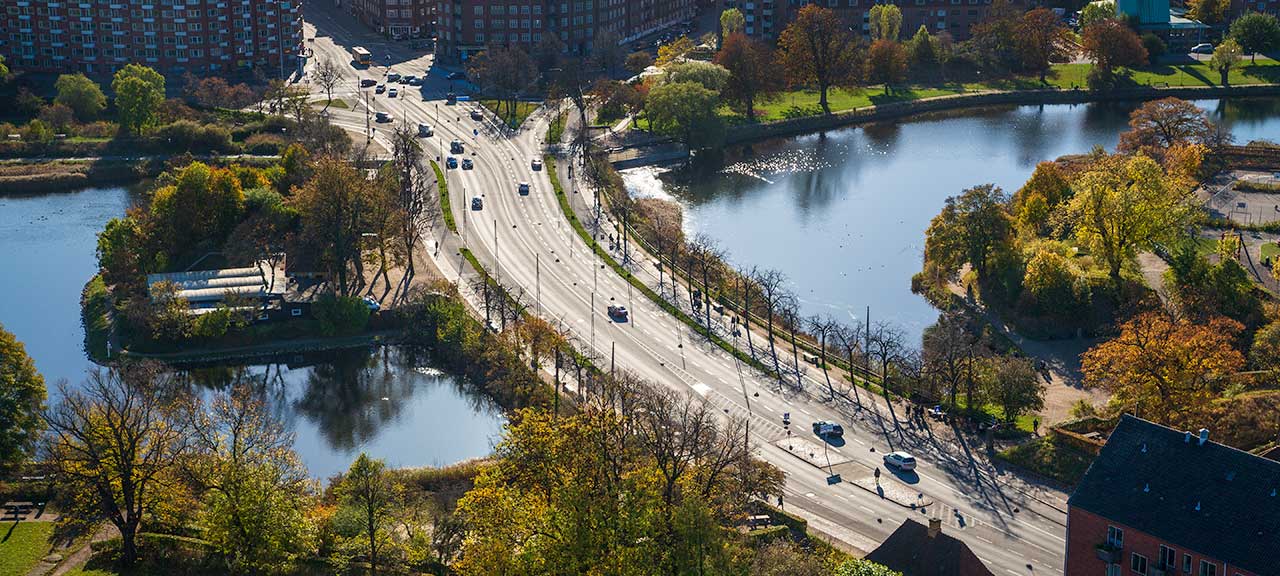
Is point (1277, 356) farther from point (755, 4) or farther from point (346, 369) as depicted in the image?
point (755, 4)

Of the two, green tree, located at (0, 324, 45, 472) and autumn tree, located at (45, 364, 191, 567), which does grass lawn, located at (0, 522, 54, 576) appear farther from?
green tree, located at (0, 324, 45, 472)

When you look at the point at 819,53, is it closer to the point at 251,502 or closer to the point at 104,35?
the point at 104,35

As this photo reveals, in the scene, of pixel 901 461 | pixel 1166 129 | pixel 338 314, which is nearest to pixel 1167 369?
pixel 901 461

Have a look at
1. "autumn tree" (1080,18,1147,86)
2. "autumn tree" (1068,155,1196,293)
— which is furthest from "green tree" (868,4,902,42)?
"autumn tree" (1068,155,1196,293)

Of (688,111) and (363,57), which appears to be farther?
(363,57)

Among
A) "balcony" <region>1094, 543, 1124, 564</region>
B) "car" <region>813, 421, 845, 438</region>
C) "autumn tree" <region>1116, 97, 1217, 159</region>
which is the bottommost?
"car" <region>813, 421, 845, 438</region>

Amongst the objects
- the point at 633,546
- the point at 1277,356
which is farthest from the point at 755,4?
the point at 633,546
